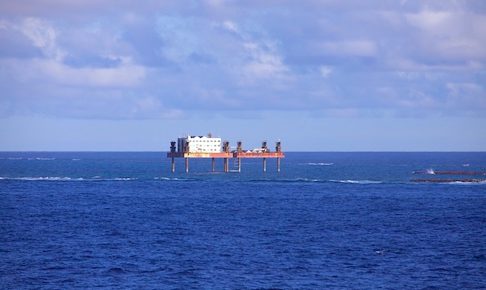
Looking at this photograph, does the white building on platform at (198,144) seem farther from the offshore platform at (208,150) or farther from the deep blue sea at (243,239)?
the deep blue sea at (243,239)

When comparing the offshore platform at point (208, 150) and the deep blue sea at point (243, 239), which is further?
the offshore platform at point (208, 150)

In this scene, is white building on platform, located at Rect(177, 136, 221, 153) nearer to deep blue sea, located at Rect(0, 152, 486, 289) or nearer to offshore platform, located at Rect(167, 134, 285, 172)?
offshore platform, located at Rect(167, 134, 285, 172)

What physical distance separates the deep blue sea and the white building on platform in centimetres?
5455

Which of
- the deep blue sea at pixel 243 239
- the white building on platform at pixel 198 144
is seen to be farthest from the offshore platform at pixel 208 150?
the deep blue sea at pixel 243 239

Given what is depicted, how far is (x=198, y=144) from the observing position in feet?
641

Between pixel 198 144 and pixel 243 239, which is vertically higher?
pixel 198 144

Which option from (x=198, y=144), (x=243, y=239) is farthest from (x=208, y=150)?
(x=243, y=239)

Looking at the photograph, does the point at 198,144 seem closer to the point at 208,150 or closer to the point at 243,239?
the point at 208,150

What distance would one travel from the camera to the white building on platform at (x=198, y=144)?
19457 cm

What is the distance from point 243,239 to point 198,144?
116635 millimetres

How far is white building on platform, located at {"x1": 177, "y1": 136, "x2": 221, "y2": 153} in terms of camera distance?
194575 mm

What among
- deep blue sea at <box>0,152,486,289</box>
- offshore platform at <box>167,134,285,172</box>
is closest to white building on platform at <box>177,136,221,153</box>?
offshore platform at <box>167,134,285,172</box>

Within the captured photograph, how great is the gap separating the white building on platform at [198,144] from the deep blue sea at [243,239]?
54.5m

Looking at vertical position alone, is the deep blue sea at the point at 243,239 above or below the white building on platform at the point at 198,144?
below
